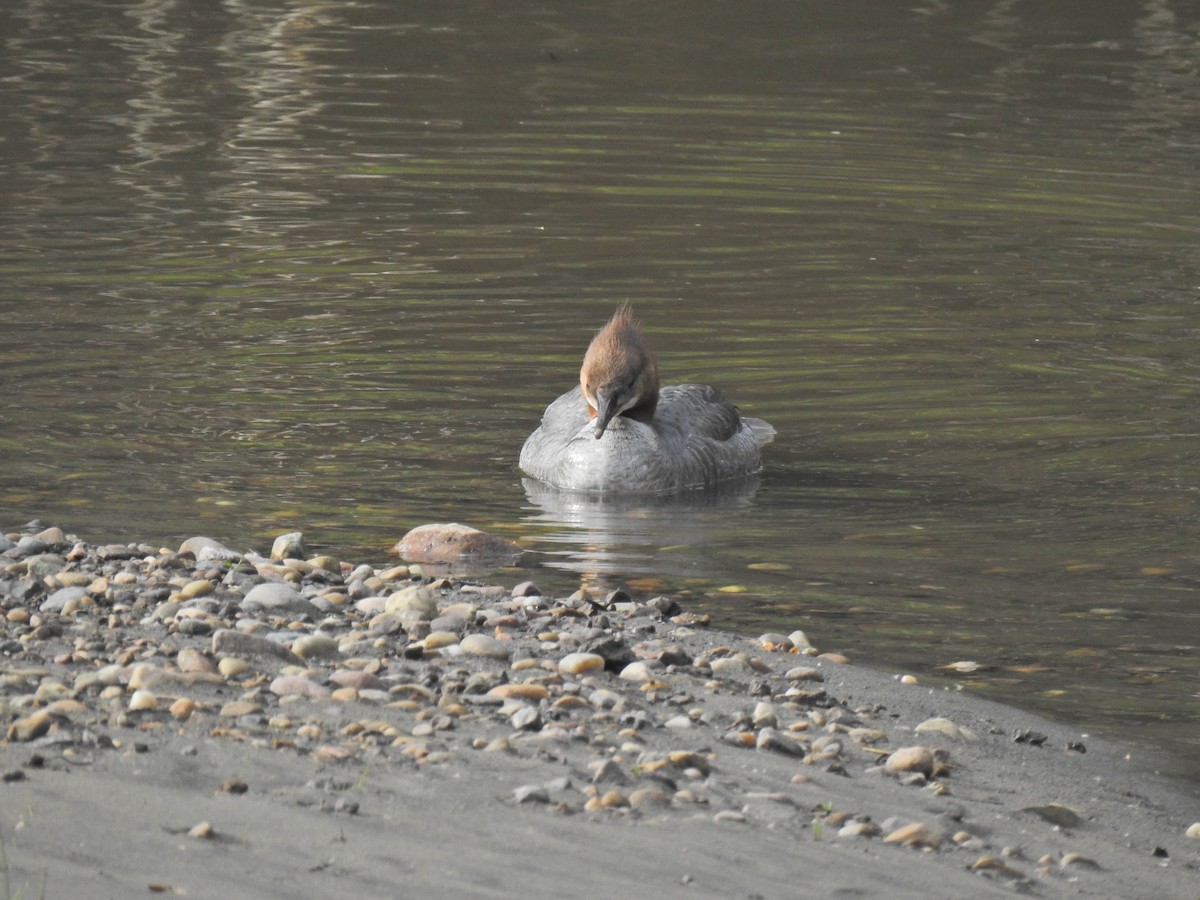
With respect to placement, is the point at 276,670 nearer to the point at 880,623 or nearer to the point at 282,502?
the point at 880,623

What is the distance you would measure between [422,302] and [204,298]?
1842 millimetres

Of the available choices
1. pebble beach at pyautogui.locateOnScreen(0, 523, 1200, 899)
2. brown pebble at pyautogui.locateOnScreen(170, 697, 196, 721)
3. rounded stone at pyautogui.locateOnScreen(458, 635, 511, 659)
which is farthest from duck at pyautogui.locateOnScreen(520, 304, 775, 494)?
brown pebble at pyautogui.locateOnScreen(170, 697, 196, 721)

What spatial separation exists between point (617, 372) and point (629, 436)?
1.37 feet

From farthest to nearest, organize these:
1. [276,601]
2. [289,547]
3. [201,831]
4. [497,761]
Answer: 1. [289,547]
2. [276,601]
3. [497,761]
4. [201,831]

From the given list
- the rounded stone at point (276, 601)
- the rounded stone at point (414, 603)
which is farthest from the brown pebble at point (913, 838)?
the rounded stone at point (276, 601)

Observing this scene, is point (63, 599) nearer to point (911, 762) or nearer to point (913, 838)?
point (911, 762)

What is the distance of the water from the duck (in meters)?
0.24

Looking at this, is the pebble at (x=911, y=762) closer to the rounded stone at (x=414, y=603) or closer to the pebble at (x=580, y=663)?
the pebble at (x=580, y=663)

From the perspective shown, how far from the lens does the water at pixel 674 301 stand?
10516 millimetres

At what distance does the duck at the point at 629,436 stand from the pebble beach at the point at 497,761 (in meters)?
3.53

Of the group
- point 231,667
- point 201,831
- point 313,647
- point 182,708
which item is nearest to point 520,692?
point 313,647

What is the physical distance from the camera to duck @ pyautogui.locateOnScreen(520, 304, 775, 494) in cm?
1256

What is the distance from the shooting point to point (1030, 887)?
602cm

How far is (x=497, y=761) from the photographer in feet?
20.8
